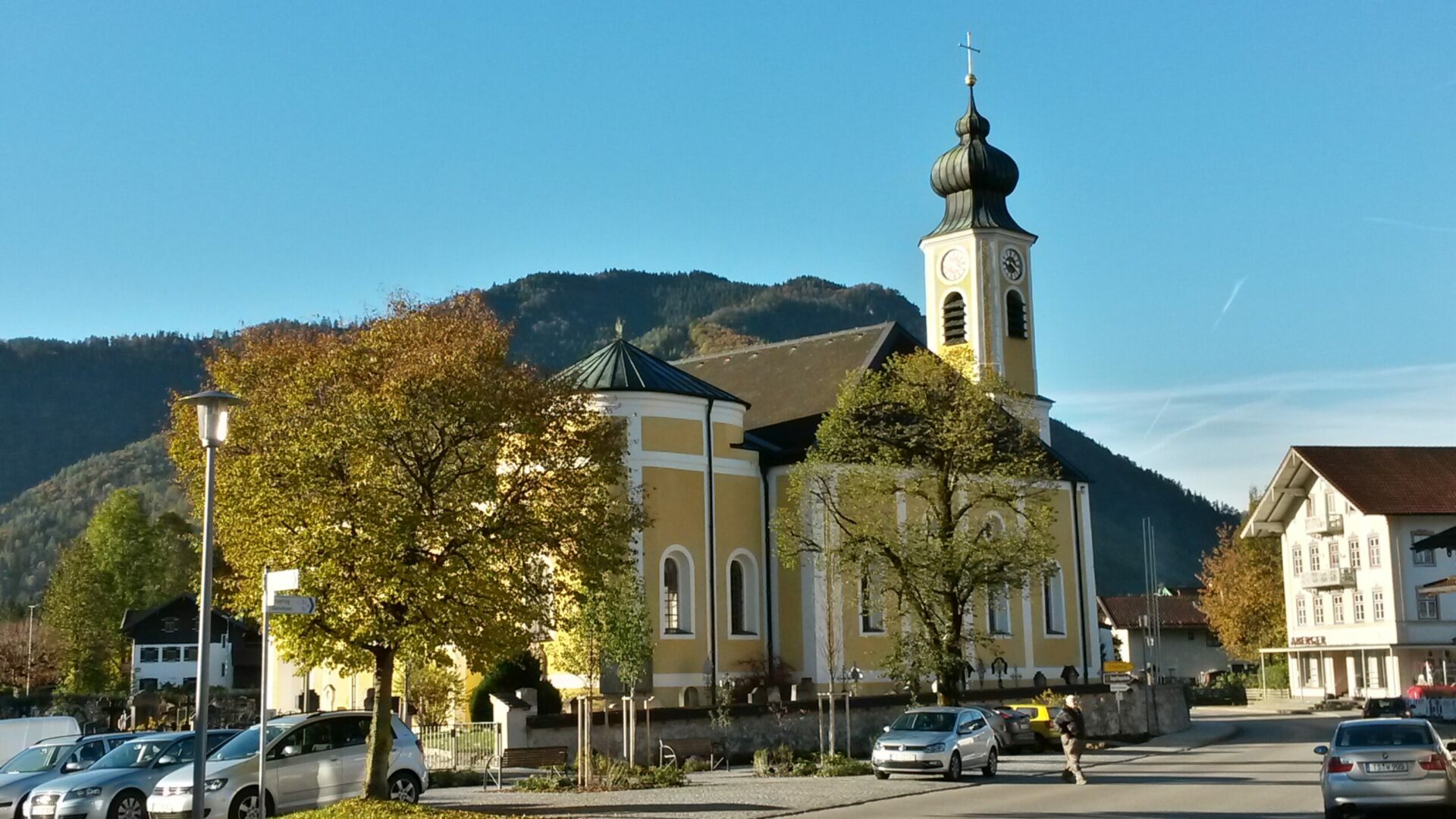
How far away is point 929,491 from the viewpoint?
40281mm

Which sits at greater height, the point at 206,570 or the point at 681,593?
the point at 681,593

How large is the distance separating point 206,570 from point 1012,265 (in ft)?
142

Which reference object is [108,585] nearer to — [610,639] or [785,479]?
[785,479]

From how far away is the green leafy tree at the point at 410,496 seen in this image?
74.4 ft

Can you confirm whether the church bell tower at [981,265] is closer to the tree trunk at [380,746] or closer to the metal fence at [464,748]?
the metal fence at [464,748]

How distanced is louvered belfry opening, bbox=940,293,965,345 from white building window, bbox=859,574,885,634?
13103 millimetres

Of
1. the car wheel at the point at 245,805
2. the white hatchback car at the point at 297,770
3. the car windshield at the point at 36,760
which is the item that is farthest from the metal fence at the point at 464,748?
the car wheel at the point at 245,805

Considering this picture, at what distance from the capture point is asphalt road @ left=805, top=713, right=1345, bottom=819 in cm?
2200

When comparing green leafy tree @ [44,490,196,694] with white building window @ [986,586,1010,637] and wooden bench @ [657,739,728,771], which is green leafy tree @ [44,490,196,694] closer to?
white building window @ [986,586,1010,637]

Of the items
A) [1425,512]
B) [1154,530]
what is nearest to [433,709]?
[1425,512]

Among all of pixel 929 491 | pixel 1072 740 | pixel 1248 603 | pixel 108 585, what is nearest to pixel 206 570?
pixel 1072 740

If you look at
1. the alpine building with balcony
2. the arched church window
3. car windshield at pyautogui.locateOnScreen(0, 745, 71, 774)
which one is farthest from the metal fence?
the alpine building with balcony

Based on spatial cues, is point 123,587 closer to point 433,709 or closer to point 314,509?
point 433,709

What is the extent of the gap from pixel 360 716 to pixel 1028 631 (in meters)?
32.7
